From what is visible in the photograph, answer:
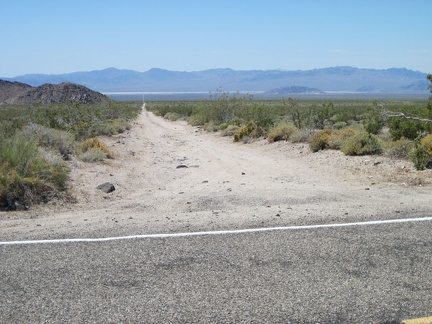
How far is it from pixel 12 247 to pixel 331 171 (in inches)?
419

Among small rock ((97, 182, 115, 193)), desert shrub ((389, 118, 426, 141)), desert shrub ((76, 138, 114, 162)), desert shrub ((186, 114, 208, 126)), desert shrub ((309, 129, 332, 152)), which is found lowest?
desert shrub ((186, 114, 208, 126))

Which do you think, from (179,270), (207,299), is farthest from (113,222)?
(207,299)

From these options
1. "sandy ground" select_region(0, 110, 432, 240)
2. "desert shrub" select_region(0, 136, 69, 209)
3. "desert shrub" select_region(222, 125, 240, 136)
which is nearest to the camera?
"sandy ground" select_region(0, 110, 432, 240)

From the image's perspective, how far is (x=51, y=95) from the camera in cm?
9862

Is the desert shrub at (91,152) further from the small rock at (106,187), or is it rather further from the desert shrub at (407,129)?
the desert shrub at (407,129)

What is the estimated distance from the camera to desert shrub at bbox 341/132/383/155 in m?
16.4

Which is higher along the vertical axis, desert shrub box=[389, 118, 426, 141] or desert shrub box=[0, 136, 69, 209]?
desert shrub box=[389, 118, 426, 141]

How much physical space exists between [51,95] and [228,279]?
100238 mm

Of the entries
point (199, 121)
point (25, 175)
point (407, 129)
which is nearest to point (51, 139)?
point (25, 175)

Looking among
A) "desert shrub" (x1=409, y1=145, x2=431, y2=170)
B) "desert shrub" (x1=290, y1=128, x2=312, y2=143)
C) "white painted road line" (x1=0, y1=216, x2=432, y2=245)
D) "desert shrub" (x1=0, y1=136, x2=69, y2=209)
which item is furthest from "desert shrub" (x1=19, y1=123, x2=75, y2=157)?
"desert shrub" (x1=409, y1=145, x2=431, y2=170)

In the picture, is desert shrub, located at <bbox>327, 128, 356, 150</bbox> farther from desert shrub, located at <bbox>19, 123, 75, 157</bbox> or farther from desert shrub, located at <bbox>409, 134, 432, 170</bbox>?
desert shrub, located at <bbox>19, 123, 75, 157</bbox>

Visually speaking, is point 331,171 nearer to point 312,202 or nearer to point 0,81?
point 312,202

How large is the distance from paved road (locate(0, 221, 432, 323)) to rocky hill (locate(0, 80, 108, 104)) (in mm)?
89309

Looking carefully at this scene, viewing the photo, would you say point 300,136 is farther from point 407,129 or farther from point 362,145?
point 407,129
